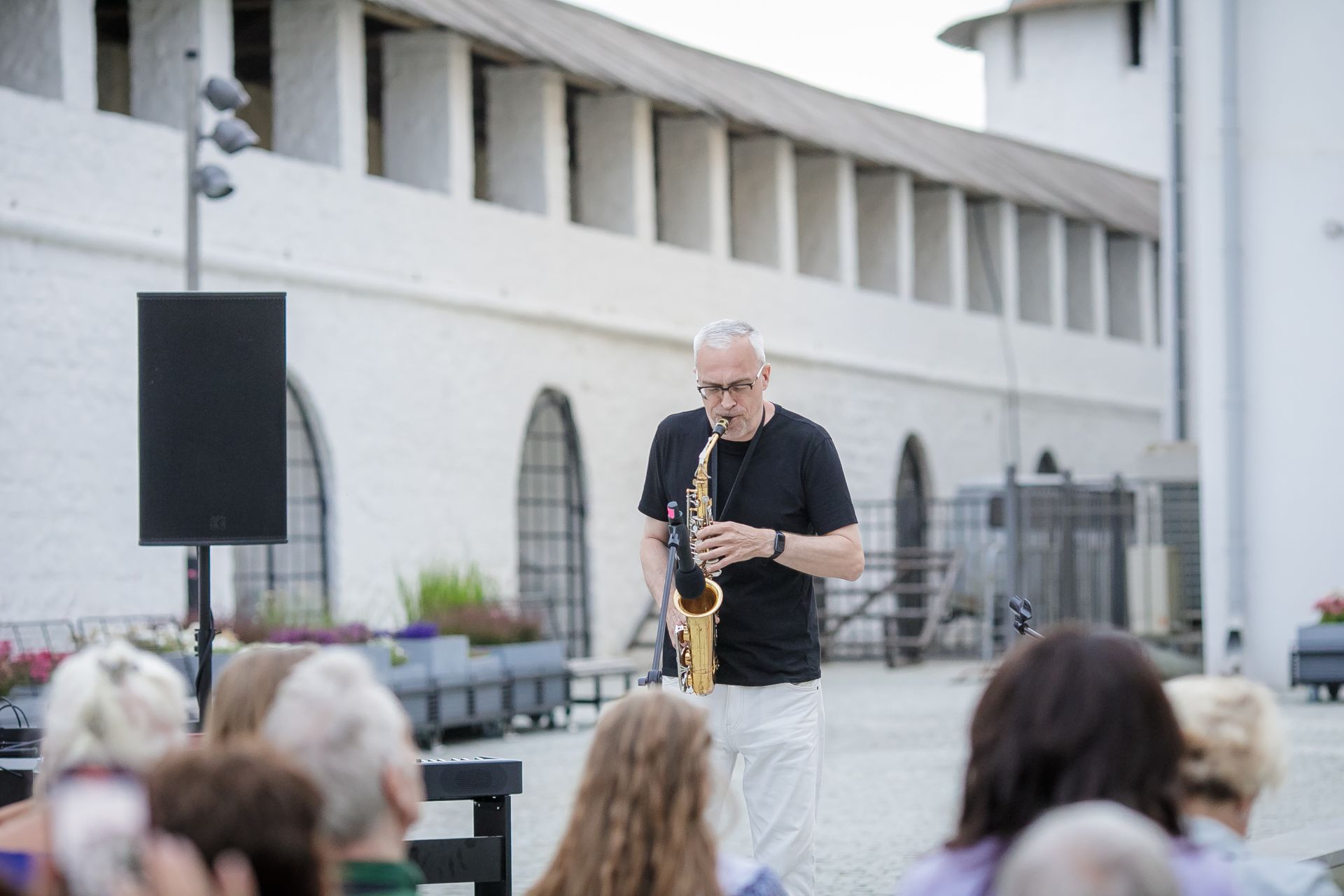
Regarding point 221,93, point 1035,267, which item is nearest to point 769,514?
point 221,93

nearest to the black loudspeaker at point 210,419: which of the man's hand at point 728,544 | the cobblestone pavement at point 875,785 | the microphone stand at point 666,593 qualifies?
the cobblestone pavement at point 875,785

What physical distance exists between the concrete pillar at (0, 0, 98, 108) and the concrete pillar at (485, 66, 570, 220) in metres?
6.15

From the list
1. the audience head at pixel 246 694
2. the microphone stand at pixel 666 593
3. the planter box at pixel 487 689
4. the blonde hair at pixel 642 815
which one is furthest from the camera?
the planter box at pixel 487 689

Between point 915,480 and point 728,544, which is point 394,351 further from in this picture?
point 728,544

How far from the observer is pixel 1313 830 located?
7.11m

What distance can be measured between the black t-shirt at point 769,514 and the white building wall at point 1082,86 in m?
31.2

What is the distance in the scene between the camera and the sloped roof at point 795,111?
19922 mm

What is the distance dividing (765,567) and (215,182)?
9.21 metres

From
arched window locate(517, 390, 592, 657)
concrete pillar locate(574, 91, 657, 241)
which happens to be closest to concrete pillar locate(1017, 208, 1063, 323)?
concrete pillar locate(574, 91, 657, 241)

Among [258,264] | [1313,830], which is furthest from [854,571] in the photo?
[258,264]

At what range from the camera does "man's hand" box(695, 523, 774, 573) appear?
4.91 metres

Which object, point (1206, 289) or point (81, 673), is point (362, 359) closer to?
point (1206, 289)

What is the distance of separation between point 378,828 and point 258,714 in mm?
585

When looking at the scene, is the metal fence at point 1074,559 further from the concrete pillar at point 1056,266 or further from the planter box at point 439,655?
the planter box at point 439,655
